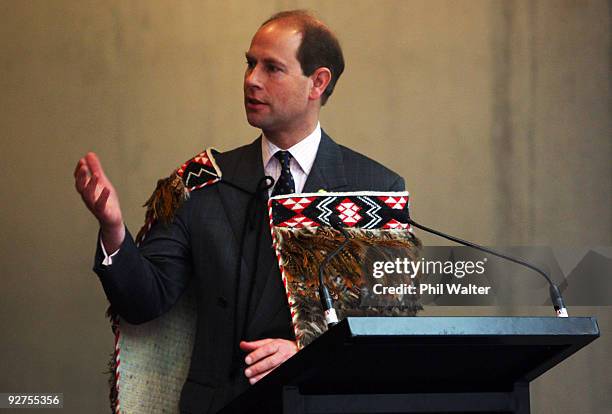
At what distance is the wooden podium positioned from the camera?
132 cm

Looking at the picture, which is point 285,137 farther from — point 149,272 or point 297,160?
point 149,272

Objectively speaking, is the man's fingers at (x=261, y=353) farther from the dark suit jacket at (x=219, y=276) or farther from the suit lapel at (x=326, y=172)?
the suit lapel at (x=326, y=172)

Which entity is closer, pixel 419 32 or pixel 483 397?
pixel 483 397

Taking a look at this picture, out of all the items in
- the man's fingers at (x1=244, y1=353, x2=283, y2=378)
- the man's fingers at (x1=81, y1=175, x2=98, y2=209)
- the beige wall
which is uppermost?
the beige wall

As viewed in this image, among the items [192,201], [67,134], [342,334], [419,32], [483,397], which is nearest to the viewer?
[342,334]

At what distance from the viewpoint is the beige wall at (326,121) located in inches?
142

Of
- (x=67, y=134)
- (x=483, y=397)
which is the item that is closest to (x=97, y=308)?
(x=67, y=134)

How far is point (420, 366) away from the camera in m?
1.44

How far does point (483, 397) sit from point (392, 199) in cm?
103

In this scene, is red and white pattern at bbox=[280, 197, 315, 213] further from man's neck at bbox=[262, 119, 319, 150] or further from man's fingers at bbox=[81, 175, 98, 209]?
man's fingers at bbox=[81, 175, 98, 209]

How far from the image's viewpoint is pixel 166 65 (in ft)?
12.1

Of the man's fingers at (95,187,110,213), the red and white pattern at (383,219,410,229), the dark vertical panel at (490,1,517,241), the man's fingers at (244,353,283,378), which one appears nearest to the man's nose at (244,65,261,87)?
the red and white pattern at (383,219,410,229)

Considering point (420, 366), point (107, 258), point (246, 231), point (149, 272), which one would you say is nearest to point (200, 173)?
point (246, 231)

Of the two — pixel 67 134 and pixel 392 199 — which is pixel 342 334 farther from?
pixel 67 134
